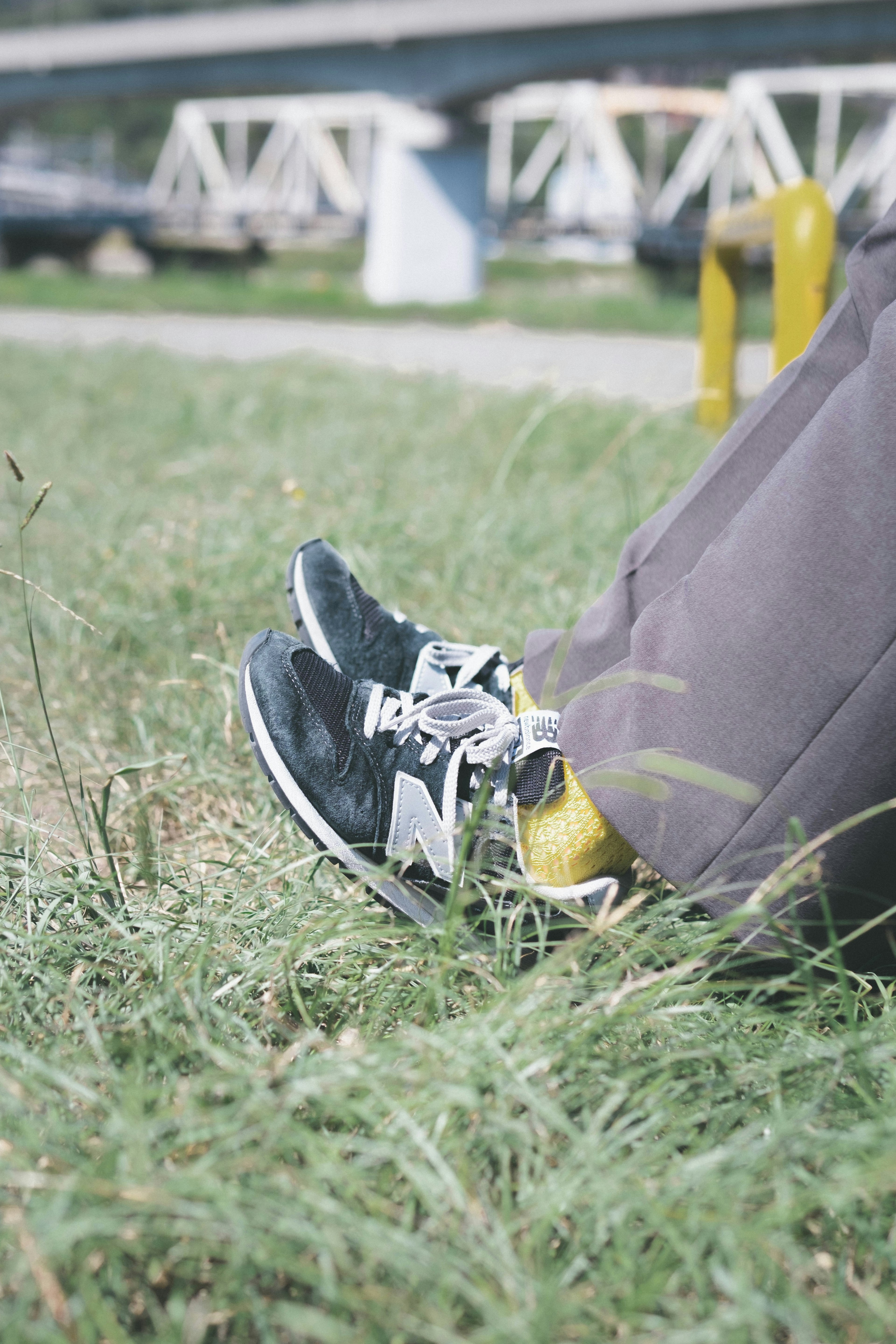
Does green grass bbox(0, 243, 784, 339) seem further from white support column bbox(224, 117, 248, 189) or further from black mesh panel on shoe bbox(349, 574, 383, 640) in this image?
white support column bbox(224, 117, 248, 189)

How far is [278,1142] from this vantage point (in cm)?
53

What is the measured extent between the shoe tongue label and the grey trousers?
0.01 meters

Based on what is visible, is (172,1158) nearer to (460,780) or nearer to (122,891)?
(122,891)

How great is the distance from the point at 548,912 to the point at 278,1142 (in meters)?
0.28

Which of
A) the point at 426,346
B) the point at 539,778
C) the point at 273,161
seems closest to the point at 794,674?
the point at 539,778

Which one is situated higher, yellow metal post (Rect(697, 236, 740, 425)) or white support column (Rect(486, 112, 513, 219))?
white support column (Rect(486, 112, 513, 219))

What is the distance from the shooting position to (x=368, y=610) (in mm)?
1063

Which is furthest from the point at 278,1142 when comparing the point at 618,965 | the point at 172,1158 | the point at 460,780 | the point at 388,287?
the point at 388,287

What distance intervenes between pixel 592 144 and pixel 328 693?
23387mm

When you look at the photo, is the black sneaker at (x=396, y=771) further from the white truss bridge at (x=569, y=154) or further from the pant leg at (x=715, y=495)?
the white truss bridge at (x=569, y=154)

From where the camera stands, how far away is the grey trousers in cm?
70

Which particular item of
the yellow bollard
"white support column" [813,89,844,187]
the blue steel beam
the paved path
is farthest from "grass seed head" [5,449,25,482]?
"white support column" [813,89,844,187]

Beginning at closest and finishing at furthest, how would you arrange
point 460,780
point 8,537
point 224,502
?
point 460,780, point 8,537, point 224,502

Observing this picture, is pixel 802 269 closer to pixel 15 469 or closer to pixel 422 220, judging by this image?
pixel 15 469
